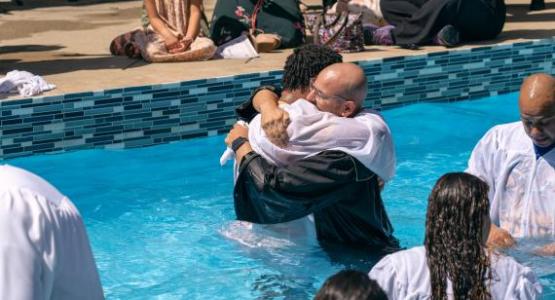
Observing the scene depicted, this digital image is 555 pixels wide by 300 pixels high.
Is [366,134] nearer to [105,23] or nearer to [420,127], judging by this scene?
[420,127]

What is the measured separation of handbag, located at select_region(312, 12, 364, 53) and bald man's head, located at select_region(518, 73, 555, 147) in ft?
17.3

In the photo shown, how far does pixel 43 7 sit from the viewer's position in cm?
1427

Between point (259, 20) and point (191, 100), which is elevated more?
point (259, 20)

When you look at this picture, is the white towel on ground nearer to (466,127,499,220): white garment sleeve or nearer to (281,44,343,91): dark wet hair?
(281,44,343,91): dark wet hair

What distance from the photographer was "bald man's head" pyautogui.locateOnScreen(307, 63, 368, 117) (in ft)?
15.2

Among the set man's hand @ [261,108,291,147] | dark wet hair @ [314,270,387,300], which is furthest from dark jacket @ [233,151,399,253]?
dark wet hair @ [314,270,387,300]

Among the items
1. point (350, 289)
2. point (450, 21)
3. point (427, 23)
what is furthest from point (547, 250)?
point (450, 21)

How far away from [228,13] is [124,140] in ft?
7.65

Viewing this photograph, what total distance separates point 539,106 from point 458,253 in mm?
1658

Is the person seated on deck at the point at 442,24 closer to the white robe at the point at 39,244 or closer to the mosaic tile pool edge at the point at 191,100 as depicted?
the mosaic tile pool edge at the point at 191,100

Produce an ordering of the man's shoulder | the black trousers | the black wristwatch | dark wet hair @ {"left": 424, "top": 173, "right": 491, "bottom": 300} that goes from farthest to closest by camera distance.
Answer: the black trousers, the man's shoulder, the black wristwatch, dark wet hair @ {"left": 424, "top": 173, "right": 491, "bottom": 300}

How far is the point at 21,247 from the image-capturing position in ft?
8.06

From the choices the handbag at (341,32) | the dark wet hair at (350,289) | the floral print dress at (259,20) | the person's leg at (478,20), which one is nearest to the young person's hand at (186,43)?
the floral print dress at (259,20)

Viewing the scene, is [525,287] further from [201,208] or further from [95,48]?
[95,48]
